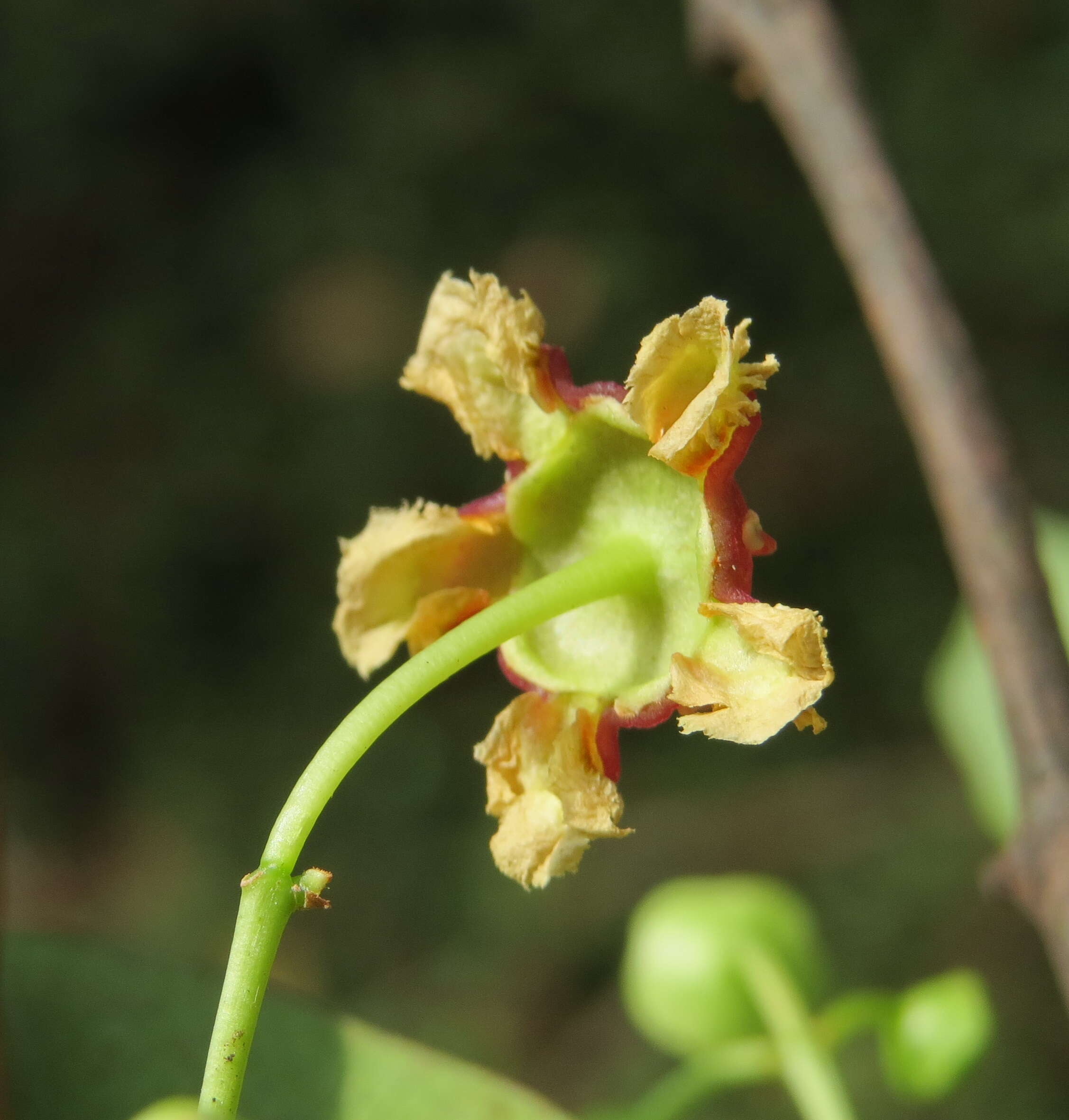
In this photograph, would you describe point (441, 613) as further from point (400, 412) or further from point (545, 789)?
point (400, 412)

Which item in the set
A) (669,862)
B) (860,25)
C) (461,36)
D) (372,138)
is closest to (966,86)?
(860,25)

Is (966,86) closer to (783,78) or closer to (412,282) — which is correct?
(412,282)

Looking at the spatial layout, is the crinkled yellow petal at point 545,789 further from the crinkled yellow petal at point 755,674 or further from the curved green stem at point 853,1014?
the curved green stem at point 853,1014


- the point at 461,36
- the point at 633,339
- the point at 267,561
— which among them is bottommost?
the point at 267,561

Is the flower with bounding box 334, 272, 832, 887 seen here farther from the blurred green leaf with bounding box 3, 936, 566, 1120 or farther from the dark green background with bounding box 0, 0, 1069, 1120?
the dark green background with bounding box 0, 0, 1069, 1120

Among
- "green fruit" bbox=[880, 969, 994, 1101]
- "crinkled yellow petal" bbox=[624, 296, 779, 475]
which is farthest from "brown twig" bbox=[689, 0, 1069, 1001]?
"crinkled yellow petal" bbox=[624, 296, 779, 475]

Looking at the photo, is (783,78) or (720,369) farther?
(783,78)
